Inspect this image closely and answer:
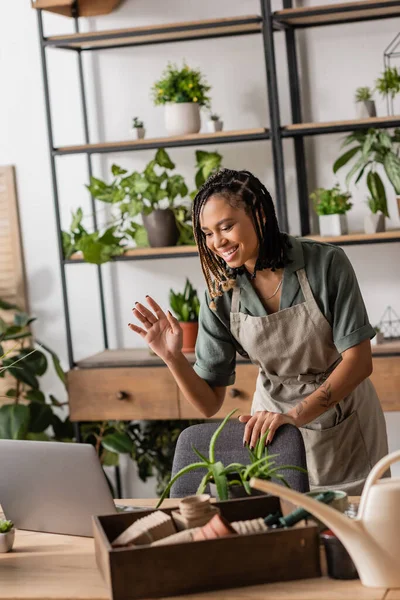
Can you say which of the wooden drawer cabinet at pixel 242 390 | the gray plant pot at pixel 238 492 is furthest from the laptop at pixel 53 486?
the wooden drawer cabinet at pixel 242 390

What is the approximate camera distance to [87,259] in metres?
3.72

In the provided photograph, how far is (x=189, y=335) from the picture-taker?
377 cm

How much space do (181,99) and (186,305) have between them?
32.9 inches

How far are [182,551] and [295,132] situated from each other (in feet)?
7.56

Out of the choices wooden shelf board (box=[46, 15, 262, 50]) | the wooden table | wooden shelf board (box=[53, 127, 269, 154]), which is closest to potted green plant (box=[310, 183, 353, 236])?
wooden shelf board (box=[53, 127, 269, 154])

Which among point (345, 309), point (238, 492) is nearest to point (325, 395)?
point (345, 309)

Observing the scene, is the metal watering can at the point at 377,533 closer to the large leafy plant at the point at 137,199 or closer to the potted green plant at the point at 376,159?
the potted green plant at the point at 376,159

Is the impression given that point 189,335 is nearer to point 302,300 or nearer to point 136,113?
point 136,113

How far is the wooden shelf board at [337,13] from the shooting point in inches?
134

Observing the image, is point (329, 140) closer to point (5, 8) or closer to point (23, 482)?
point (5, 8)

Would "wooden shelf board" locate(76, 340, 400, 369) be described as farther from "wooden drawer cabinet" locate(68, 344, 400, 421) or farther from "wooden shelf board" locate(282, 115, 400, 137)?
"wooden shelf board" locate(282, 115, 400, 137)

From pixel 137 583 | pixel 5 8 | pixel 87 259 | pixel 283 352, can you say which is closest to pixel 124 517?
pixel 137 583

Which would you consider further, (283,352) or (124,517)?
(283,352)

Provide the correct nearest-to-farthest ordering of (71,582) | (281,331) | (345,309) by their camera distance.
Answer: (71,582) < (345,309) < (281,331)
